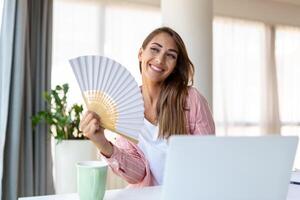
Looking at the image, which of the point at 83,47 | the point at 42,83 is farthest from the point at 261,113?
the point at 42,83

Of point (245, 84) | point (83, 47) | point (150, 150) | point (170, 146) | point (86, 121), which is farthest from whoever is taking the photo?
point (245, 84)

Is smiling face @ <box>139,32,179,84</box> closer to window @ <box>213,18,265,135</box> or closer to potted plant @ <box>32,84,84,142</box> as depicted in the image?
potted plant @ <box>32,84,84,142</box>

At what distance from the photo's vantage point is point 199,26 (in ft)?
10.5

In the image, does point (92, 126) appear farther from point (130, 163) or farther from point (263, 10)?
point (263, 10)

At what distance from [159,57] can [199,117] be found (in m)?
0.28

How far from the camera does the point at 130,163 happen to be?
4.25ft

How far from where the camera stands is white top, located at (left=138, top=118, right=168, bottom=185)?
1.33 metres

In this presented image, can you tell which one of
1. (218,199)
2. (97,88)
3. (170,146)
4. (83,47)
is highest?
(83,47)

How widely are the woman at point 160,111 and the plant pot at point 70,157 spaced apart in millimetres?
1672

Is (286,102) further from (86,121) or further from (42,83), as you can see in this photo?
(86,121)

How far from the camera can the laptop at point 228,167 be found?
714 millimetres

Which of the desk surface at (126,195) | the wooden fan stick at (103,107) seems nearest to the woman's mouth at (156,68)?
the wooden fan stick at (103,107)

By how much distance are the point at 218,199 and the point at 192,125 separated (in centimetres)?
67

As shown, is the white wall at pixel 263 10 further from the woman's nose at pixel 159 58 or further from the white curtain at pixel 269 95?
the woman's nose at pixel 159 58
